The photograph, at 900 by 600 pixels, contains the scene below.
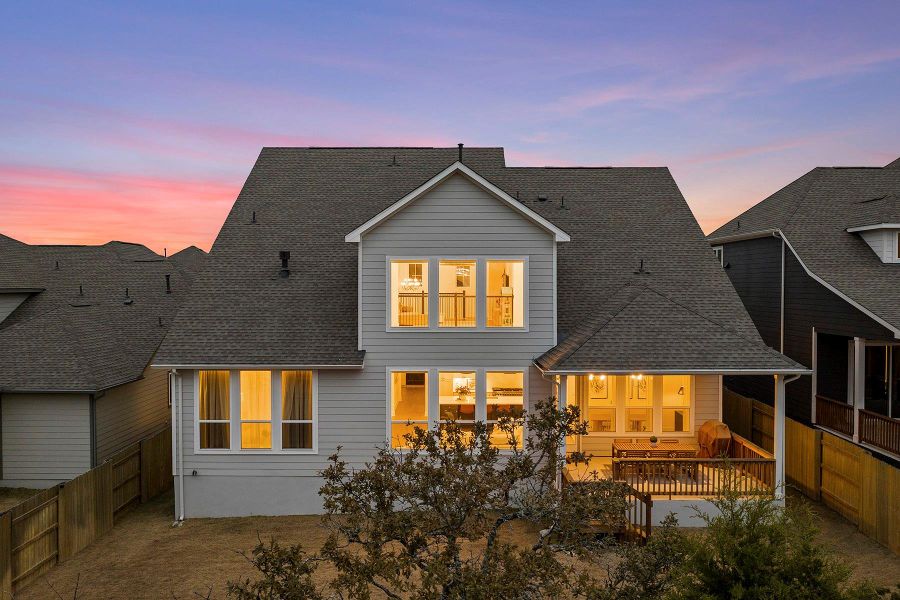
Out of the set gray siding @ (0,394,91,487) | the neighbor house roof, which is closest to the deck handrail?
the neighbor house roof

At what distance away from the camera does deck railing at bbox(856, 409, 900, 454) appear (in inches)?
565

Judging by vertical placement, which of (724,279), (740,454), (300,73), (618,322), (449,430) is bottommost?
(740,454)

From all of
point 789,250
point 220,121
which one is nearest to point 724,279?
point 789,250

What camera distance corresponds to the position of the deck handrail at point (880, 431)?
14341 millimetres

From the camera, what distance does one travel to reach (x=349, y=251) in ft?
51.5

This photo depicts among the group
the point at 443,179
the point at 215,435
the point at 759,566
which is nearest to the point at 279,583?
the point at 759,566

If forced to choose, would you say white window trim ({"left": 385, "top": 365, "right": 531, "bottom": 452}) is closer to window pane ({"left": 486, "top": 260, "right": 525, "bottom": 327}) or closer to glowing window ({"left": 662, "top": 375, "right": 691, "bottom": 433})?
window pane ({"left": 486, "top": 260, "right": 525, "bottom": 327})

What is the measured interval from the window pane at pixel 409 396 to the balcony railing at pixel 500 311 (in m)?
2.15

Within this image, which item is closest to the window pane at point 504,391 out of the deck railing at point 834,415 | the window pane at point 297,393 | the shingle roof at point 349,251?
the shingle roof at point 349,251

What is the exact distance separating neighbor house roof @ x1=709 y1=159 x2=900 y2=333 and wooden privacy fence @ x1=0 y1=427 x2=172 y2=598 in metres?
19.0

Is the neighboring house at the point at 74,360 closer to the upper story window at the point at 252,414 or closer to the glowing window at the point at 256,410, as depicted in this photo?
the upper story window at the point at 252,414

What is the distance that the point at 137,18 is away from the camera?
20906mm

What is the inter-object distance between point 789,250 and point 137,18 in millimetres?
24844

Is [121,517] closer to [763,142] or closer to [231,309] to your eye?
[231,309]
